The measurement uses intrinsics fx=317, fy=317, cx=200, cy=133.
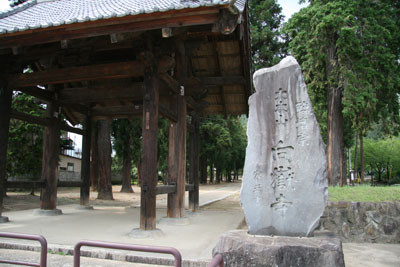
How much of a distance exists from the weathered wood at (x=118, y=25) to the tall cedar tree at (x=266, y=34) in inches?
548

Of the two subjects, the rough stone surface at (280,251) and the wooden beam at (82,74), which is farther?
the wooden beam at (82,74)

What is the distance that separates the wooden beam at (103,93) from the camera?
25.9ft

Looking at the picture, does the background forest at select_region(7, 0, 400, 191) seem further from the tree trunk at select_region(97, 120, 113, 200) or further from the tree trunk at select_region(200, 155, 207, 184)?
the tree trunk at select_region(200, 155, 207, 184)

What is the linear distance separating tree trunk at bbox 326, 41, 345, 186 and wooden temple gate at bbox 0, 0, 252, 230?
471 centimetres

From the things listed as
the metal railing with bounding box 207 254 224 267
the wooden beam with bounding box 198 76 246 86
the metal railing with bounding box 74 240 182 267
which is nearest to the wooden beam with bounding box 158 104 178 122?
the wooden beam with bounding box 198 76 246 86

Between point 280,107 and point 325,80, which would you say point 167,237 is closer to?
point 280,107

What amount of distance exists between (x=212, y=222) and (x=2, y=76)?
6985 millimetres

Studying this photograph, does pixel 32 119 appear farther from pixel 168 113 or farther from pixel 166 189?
pixel 166 189

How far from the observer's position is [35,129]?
598 inches

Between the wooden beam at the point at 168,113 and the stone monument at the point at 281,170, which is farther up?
the wooden beam at the point at 168,113

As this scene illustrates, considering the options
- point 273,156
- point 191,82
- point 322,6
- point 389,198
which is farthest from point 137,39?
point 322,6

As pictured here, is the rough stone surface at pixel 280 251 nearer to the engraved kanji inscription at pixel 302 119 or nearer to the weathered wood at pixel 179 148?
the engraved kanji inscription at pixel 302 119

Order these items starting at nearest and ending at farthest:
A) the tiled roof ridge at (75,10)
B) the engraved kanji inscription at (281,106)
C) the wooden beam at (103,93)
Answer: the engraved kanji inscription at (281,106) < the tiled roof ridge at (75,10) < the wooden beam at (103,93)

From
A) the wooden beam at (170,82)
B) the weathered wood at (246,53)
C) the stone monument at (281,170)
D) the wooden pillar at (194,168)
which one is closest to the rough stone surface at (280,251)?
the stone monument at (281,170)
